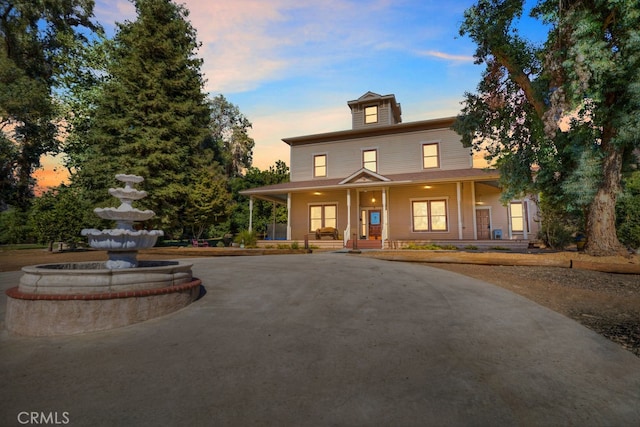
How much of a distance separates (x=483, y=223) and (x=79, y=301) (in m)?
20.4

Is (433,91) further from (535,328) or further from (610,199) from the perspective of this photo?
(535,328)

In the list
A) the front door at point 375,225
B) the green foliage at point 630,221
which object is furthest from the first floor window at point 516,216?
the front door at point 375,225

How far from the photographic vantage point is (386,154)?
819 inches

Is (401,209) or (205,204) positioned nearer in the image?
(401,209)

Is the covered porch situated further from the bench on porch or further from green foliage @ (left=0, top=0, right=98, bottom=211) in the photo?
green foliage @ (left=0, top=0, right=98, bottom=211)

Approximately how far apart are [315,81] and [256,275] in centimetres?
1260

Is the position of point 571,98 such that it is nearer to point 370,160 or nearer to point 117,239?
point 117,239

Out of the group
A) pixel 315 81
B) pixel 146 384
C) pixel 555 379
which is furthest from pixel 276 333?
pixel 315 81

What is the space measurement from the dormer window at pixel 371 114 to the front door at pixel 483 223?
8.99 meters

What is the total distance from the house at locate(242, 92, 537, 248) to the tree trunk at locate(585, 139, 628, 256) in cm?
649

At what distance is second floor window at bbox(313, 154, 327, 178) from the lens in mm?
22219

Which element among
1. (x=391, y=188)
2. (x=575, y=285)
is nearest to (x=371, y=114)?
(x=391, y=188)

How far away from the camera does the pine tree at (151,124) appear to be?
2080 centimetres

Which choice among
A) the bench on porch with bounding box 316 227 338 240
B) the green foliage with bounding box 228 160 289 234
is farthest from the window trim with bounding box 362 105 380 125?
the green foliage with bounding box 228 160 289 234
